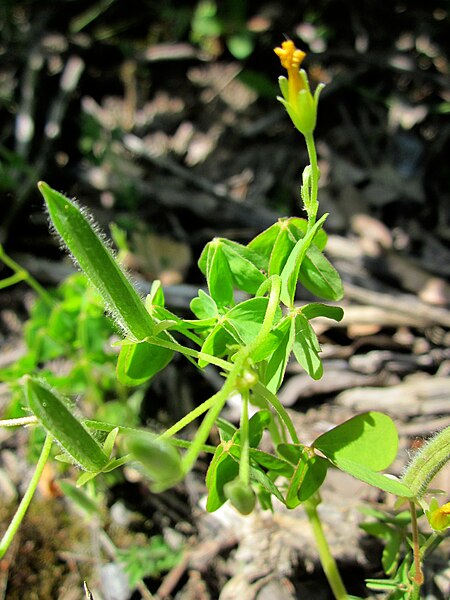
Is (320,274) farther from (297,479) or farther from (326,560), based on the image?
(326,560)

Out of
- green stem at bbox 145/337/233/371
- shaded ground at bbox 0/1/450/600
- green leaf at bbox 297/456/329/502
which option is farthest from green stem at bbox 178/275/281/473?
shaded ground at bbox 0/1/450/600

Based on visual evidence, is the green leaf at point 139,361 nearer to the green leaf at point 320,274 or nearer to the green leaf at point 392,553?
the green leaf at point 320,274

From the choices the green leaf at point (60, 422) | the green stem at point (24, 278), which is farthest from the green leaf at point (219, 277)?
the green stem at point (24, 278)

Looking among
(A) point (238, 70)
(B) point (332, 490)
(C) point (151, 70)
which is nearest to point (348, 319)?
(B) point (332, 490)

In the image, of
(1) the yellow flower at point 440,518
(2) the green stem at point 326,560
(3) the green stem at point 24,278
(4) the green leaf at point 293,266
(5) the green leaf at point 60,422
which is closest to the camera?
(5) the green leaf at point 60,422

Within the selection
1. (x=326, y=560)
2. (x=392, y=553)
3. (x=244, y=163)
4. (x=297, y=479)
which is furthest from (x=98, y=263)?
(x=244, y=163)

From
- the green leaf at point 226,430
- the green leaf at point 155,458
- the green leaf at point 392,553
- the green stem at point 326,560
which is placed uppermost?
the green leaf at point 155,458
